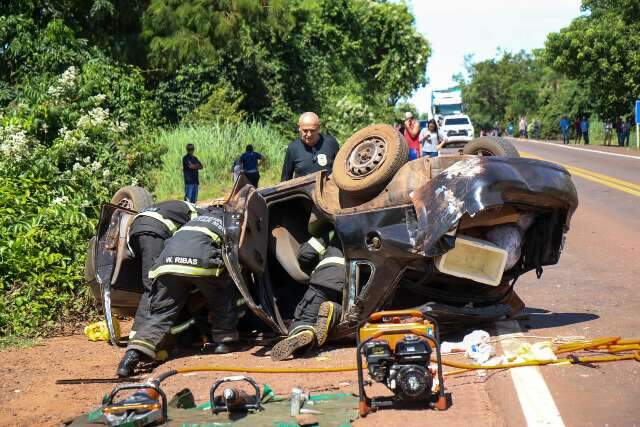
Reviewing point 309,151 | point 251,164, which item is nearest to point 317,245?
point 309,151

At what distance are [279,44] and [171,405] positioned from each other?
92.8 feet

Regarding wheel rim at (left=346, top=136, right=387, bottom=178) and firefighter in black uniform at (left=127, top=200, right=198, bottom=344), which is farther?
firefighter in black uniform at (left=127, top=200, right=198, bottom=344)

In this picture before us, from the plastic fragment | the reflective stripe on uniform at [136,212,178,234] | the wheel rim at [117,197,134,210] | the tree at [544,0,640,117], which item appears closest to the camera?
the reflective stripe on uniform at [136,212,178,234]

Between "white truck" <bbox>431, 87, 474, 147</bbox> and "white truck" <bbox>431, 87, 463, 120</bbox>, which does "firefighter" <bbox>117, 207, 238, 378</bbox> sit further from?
"white truck" <bbox>431, 87, 463, 120</bbox>

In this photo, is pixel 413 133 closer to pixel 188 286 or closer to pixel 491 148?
pixel 491 148

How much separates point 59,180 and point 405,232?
5602 millimetres

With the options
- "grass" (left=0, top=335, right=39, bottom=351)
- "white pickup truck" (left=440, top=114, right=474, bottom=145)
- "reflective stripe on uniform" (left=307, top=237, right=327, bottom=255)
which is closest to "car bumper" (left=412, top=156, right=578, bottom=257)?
"reflective stripe on uniform" (left=307, top=237, right=327, bottom=255)

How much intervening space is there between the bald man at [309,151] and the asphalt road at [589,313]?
2.36m

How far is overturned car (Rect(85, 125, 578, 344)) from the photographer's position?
6.41m

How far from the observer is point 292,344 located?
6676 mm

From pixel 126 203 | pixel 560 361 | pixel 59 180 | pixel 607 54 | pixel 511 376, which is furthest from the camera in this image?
pixel 607 54

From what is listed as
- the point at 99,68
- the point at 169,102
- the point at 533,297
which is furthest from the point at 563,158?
the point at 533,297

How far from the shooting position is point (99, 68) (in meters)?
16.8

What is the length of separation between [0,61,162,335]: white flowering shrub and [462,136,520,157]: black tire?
4.00 m
